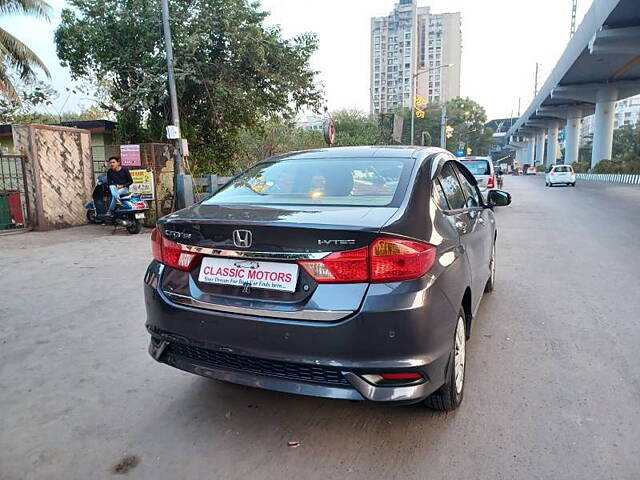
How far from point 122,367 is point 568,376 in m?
3.15

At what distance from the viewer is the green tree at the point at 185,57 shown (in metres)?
13.6

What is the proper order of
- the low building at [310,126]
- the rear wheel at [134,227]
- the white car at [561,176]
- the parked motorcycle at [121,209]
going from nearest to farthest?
the parked motorcycle at [121,209] → the rear wheel at [134,227] → the low building at [310,126] → the white car at [561,176]

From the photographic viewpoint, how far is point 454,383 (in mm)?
2738

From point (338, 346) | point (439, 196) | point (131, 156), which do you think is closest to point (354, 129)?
point (131, 156)

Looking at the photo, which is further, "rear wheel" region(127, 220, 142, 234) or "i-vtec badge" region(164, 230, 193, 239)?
"rear wheel" region(127, 220, 142, 234)

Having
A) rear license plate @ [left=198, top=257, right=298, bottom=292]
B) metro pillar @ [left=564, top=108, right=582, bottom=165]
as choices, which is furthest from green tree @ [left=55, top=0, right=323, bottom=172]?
metro pillar @ [left=564, top=108, right=582, bottom=165]

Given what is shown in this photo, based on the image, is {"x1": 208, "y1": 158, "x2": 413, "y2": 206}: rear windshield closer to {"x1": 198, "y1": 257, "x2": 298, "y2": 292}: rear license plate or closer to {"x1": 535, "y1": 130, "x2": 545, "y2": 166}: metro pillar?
{"x1": 198, "y1": 257, "x2": 298, "y2": 292}: rear license plate

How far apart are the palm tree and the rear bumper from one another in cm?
1852

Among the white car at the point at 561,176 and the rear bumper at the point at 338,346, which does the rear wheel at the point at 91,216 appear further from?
the white car at the point at 561,176

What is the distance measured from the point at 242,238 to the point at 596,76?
38.7m

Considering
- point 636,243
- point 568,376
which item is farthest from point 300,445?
point 636,243

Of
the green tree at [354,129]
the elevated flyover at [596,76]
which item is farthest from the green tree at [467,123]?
the green tree at [354,129]

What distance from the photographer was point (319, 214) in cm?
252

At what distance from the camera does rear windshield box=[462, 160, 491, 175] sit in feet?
46.8
